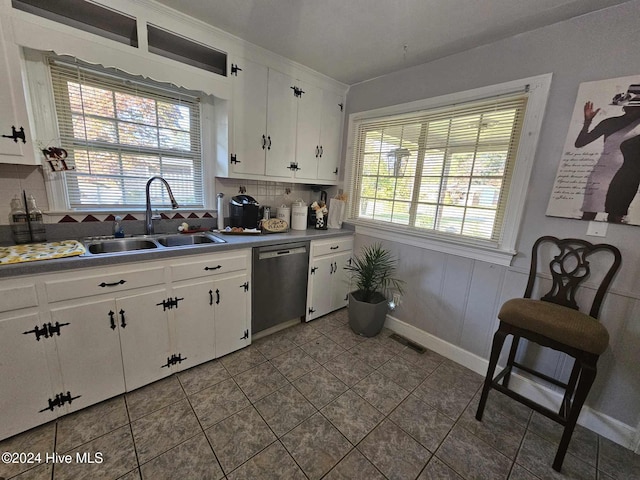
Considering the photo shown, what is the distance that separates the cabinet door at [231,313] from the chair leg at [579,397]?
204cm

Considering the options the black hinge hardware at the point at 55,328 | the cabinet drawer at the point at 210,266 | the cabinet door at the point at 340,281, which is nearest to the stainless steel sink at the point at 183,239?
the cabinet drawer at the point at 210,266

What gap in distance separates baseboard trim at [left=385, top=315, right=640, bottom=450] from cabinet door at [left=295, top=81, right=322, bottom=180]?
5.67 feet

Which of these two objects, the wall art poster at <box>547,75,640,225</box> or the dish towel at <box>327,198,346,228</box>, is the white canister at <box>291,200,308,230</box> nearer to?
the dish towel at <box>327,198,346,228</box>

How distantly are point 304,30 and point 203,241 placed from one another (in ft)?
5.69

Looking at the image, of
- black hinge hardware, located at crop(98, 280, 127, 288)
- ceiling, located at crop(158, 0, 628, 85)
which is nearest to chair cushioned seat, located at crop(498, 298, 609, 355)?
ceiling, located at crop(158, 0, 628, 85)

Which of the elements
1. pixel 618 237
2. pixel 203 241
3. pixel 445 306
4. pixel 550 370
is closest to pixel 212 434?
pixel 203 241

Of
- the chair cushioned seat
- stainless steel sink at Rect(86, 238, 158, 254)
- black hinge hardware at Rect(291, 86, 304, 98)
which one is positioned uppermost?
black hinge hardware at Rect(291, 86, 304, 98)

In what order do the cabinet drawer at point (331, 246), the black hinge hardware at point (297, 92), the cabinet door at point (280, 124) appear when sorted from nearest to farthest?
1. the cabinet door at point (280, 124)
2. the black hinge hardware at point (297, 92)
3. the cabinet drawer at point (331, 246)

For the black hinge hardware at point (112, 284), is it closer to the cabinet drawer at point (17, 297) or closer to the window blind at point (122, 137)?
the cabinet drawer at point (17, 297)

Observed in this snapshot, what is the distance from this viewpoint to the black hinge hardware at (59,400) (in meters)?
1.41

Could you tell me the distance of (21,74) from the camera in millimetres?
1372

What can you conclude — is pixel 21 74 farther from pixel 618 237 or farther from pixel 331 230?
pixel 618 237

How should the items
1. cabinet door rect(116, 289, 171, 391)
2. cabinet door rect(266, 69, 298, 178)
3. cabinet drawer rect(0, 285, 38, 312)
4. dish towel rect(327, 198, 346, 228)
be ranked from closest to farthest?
1. cabinet drawer rect(0, 285, 38, 312)
2. cabinet door rect(116, 289, 171, 391)
3. cabinet door rect(266, 69, 298, 178)
4. dish towel rect(327, 198, 346, 228)

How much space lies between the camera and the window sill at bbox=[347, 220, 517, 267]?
74.6 inches
